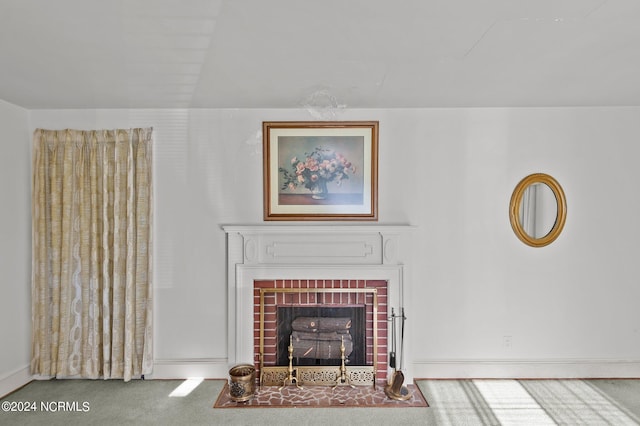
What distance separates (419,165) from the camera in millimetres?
3145

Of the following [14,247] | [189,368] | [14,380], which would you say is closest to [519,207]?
[189,368]

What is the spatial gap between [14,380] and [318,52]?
3343 mm

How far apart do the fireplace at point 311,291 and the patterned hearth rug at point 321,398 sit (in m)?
0.17

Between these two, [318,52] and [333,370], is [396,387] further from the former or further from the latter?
[318,52]

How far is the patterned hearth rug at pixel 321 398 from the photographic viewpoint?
2.75 metres

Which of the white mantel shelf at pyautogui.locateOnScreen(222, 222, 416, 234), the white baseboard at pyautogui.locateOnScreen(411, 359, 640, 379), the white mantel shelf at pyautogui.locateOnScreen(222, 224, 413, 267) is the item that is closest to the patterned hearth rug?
the white baseboard at pyautogui.locateOnScreen(411, 359, 640, 379)

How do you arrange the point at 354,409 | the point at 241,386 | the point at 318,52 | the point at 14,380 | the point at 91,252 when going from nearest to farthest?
the point at 318,52, the point at 354,409, the point at 241,386, the point at 14,380, the point at 91,252

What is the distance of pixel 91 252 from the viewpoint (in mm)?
3068

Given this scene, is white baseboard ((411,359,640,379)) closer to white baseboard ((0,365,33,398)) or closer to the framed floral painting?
the framed floral painting

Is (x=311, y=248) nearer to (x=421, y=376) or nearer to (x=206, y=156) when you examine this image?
(x=206, y=156)

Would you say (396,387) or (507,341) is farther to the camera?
(507,341)

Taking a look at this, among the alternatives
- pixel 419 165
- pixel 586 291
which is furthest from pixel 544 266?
pixel 419 165

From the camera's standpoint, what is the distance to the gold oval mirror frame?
3.11 m

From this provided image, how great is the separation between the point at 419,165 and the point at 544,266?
4.36 feet
